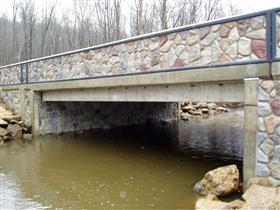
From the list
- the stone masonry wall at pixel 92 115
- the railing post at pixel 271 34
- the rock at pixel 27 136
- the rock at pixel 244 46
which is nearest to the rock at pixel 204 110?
the stone masonry wall at pixel 92 115

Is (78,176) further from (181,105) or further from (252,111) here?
(181,105)

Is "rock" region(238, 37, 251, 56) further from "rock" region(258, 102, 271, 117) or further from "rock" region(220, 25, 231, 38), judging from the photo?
"rock" region(258, 102, 271, 117)

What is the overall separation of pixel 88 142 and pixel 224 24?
7104 millimetres

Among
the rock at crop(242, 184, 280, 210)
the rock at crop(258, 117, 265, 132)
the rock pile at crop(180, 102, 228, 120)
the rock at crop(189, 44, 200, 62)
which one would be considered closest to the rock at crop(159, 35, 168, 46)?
the rock at crop(189, 44, 200, 62)

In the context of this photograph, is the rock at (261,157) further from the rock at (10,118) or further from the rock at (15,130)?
the rock at (10,118)

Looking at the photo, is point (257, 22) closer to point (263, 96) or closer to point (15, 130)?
point (263, 96)

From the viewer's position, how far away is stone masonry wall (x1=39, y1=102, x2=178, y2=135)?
13243mm

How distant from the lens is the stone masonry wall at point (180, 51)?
5.64 meters

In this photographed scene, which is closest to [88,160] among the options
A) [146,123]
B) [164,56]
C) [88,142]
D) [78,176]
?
[78,176]

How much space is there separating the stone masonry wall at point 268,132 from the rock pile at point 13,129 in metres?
9.09

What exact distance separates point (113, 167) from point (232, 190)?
3264 mm

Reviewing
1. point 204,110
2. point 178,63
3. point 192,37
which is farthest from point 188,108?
point 192,37

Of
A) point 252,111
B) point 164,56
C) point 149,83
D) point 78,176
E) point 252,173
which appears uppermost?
point 164,56

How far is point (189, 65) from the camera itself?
21.8ft
